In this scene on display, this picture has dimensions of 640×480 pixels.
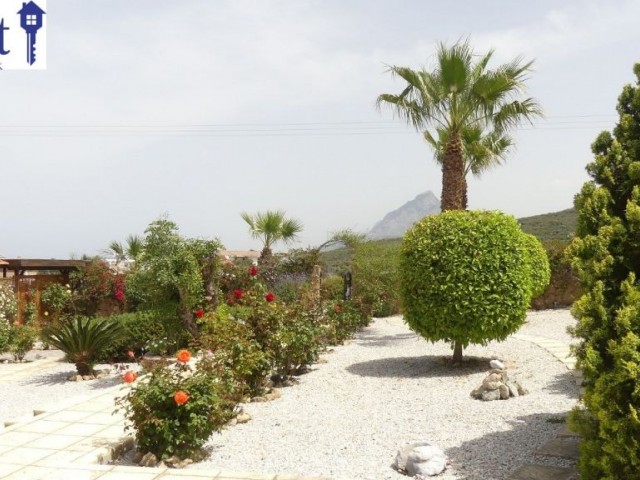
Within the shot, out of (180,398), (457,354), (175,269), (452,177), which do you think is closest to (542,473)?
(180,398)

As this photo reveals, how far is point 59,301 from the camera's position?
1438cm

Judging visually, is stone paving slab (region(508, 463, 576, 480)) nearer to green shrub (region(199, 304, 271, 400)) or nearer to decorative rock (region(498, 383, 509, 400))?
decorative rock (region(498, 383, 509, 400))

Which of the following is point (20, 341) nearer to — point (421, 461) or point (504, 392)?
point (504, 392)

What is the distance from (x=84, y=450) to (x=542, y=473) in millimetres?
3807

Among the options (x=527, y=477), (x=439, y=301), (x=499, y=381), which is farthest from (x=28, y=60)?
(x=527, y=477)

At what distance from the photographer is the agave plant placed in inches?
366

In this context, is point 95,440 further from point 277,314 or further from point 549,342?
point 549,342

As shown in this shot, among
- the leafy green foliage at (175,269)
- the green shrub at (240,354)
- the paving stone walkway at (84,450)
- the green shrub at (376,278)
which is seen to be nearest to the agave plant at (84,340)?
the leafy green foliage at (175,269)

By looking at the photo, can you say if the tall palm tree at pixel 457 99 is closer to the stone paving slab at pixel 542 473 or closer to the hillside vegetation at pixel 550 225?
the stone paving slab at pixel 542 473

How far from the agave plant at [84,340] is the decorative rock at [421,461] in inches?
253

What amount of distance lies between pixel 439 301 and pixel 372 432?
2.86m

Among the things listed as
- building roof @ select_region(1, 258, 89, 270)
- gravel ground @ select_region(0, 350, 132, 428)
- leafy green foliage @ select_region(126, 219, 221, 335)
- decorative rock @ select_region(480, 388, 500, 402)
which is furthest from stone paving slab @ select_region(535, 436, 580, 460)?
building roof @ select_region(1, 258, 89, 270)

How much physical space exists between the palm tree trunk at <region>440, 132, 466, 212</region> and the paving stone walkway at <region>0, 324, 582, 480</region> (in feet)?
21.3

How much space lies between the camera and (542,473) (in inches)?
165
